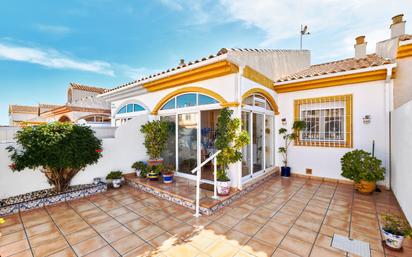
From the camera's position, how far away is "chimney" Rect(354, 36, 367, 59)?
9234 mm

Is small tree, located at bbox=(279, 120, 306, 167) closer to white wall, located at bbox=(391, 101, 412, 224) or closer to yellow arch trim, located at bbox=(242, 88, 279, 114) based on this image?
yellow arch trim, located at bbox=(242, 88, 279, 114)

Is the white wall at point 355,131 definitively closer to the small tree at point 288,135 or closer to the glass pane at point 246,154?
the small tree at point 288,135

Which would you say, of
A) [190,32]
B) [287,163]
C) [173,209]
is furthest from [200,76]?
[287,163]

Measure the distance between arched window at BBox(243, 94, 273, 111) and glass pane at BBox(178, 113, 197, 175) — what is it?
2.10m

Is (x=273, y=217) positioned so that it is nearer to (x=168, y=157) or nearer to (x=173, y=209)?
(x=173, y=209)

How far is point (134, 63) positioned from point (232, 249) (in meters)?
12.6

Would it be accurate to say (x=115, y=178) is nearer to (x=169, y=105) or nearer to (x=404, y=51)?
(x=169, y=105)

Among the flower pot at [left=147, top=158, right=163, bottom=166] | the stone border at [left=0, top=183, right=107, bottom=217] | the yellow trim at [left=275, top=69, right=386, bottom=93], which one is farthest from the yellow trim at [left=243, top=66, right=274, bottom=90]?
the stone border at [left=0, top=183, right=107, bottom=217]

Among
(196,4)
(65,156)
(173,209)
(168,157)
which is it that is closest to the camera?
(173,209)

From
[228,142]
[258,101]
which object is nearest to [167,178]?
[228,142]

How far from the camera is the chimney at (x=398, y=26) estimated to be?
25.5 feet

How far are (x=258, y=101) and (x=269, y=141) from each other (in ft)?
7.11

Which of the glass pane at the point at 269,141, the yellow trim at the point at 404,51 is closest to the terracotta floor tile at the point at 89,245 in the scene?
the glass pane at the point at 269,141

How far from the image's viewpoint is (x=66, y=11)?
23.0 ft
